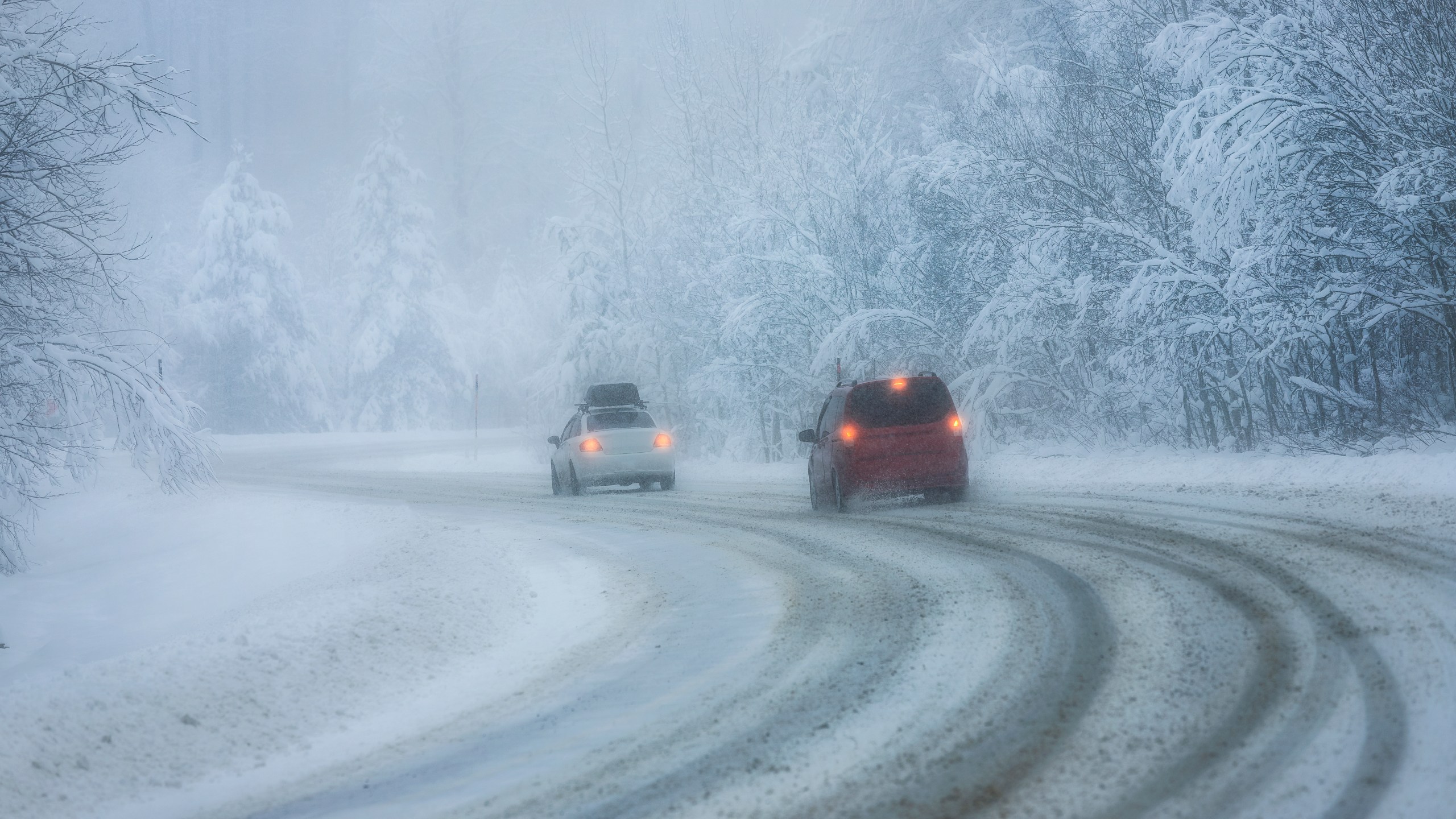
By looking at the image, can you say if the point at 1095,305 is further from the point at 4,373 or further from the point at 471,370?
the point at 471,370

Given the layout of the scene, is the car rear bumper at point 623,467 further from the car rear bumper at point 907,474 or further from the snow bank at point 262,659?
the car rear bumper at point 907,474

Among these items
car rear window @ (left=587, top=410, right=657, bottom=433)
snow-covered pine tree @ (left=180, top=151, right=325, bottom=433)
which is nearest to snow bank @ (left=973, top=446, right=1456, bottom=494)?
car rear window @ (left=587, top=410, right=657, bottom=433)

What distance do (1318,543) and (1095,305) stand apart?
11.8 meters

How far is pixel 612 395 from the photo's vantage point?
3256 cm

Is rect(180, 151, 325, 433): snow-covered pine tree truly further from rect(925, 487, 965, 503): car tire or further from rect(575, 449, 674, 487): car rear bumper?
rect(925, 487, 965, 503): car tire

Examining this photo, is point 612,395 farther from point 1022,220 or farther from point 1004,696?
point 1004,696

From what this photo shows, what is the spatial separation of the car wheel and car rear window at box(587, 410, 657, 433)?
297 inches

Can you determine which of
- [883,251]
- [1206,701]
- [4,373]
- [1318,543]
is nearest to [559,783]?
[1206,701]

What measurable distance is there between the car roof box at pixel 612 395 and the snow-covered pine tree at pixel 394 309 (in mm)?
39520

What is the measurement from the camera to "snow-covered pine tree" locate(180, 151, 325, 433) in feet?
210

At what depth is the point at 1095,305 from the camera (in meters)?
20.4

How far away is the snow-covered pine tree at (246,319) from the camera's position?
64.1 meters

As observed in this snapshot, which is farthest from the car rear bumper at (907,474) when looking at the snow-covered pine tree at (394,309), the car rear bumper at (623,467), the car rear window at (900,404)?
the snow-covered pine tree at (394,309)

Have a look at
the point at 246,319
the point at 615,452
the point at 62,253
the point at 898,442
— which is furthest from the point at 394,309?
the point at 898,442
